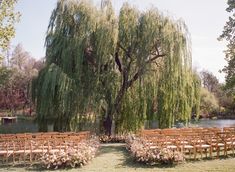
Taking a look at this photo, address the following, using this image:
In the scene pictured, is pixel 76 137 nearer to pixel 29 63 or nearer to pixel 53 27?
pixel 53 27

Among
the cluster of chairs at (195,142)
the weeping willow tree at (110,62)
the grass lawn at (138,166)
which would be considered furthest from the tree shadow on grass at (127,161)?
the weeping willow tree at (110,62)

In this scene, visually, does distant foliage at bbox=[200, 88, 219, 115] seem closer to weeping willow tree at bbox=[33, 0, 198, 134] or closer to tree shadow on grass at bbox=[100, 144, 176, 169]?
weeping willow tree at bbox=[33, 0, 198, 134]

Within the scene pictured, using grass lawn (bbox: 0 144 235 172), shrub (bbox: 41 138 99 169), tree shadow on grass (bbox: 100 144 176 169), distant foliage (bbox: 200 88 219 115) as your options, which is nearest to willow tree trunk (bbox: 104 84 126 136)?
tree shadow on grass (bbox: 100 144 176 169)

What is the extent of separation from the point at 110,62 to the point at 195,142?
10.3m

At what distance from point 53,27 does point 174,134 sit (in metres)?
11.5

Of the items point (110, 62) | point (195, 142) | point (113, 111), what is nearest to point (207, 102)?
point (113, 111)

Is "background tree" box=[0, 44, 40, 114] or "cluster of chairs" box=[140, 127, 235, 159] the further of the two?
"background tree" box=[0, 44, 40, 114]

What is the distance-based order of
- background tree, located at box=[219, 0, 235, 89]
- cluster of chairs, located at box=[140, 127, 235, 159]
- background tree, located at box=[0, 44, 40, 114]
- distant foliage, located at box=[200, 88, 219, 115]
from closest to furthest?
cluster of chairs, located at box=[140, 127, 235, 159]
background tree, located at box=[219, 0, 235, 89]
background tree, located at box=[0, 44, 40, 114]
distant foliage, located at box=[200, 88, 219, 115]

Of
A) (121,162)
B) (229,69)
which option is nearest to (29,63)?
(229,69)

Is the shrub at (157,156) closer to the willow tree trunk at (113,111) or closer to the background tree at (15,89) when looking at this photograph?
the willow tree trunk at (113,111)

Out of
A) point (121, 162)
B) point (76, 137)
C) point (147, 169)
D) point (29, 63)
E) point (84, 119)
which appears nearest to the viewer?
point (147, 169)

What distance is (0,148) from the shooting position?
1566 centimetres

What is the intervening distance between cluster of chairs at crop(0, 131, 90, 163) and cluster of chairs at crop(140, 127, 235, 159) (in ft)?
11.7

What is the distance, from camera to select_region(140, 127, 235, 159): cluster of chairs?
15.3m
